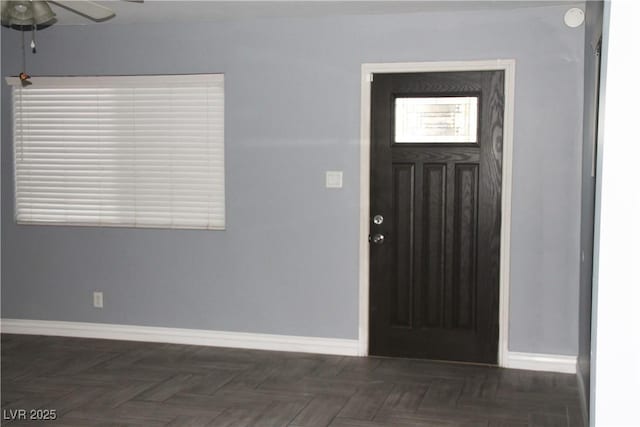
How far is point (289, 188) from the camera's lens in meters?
5.17

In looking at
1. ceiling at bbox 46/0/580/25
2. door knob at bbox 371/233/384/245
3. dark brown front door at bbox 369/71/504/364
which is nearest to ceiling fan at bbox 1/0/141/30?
ceiling at bbox 46/0/580/25

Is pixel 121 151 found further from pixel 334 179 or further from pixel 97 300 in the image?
pixel 334 179

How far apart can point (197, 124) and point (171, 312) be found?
139 centimetres

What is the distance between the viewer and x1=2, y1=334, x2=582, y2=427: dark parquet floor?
12.6ft

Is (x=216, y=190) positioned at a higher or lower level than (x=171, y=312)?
higher

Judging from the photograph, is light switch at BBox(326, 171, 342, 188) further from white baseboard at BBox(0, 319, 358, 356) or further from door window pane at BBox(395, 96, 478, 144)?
white baseboard at BBox(0, 319, 358, 356)

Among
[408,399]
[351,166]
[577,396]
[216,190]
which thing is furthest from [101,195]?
[577,396]

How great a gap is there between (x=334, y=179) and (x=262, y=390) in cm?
154

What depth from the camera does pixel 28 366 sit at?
4770 mm

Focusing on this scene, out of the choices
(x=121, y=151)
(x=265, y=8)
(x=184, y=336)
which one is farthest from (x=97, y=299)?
(x=265, y=8)

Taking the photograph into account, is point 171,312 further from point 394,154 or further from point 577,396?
point 577,396

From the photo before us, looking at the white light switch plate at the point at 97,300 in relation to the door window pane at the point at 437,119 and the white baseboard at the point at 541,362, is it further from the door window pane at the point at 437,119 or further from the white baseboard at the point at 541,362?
the white baseboard at the point at 541,362

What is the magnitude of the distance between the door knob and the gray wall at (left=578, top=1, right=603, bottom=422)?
1289 mm

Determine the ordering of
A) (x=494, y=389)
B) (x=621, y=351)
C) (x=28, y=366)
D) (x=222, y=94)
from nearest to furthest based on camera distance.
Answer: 1. (x=621, y=351)
2. (x=494, y=389)
3. (x=28, y=366)
4. (x=222, y=94)
